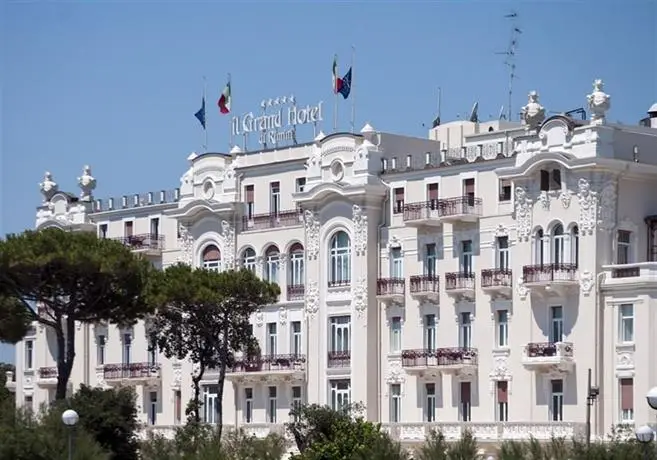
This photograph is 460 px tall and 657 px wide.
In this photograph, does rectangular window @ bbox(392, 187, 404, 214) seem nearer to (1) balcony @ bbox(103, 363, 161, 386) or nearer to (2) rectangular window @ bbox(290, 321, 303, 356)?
(2) rectangular window @ bbox(290, 321, 303, 356)

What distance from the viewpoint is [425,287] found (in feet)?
294

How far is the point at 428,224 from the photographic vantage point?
89.6 meters

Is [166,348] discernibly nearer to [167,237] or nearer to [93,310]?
[93,310]

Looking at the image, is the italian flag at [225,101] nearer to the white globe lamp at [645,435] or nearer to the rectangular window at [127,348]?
the rectangular window at [127,348]

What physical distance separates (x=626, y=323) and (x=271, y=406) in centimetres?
→ 2246

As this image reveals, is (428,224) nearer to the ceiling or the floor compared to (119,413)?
nearer to the ceiling

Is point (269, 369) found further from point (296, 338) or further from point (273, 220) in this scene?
point (273, 220)

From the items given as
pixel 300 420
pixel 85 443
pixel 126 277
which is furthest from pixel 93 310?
pixel 85 443

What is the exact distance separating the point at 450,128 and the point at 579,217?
15390 mm

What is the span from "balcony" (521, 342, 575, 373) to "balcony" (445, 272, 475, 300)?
4782mm

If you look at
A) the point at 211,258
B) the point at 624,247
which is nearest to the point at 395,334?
the point at 624,247

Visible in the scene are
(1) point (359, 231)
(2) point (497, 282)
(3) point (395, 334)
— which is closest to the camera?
(2) point (497, 282)

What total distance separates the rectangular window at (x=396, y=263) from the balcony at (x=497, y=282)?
19.3 feet

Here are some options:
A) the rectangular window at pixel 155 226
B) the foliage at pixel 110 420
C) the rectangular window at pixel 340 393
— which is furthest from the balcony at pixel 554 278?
the rectangular window at pixel 155 226
